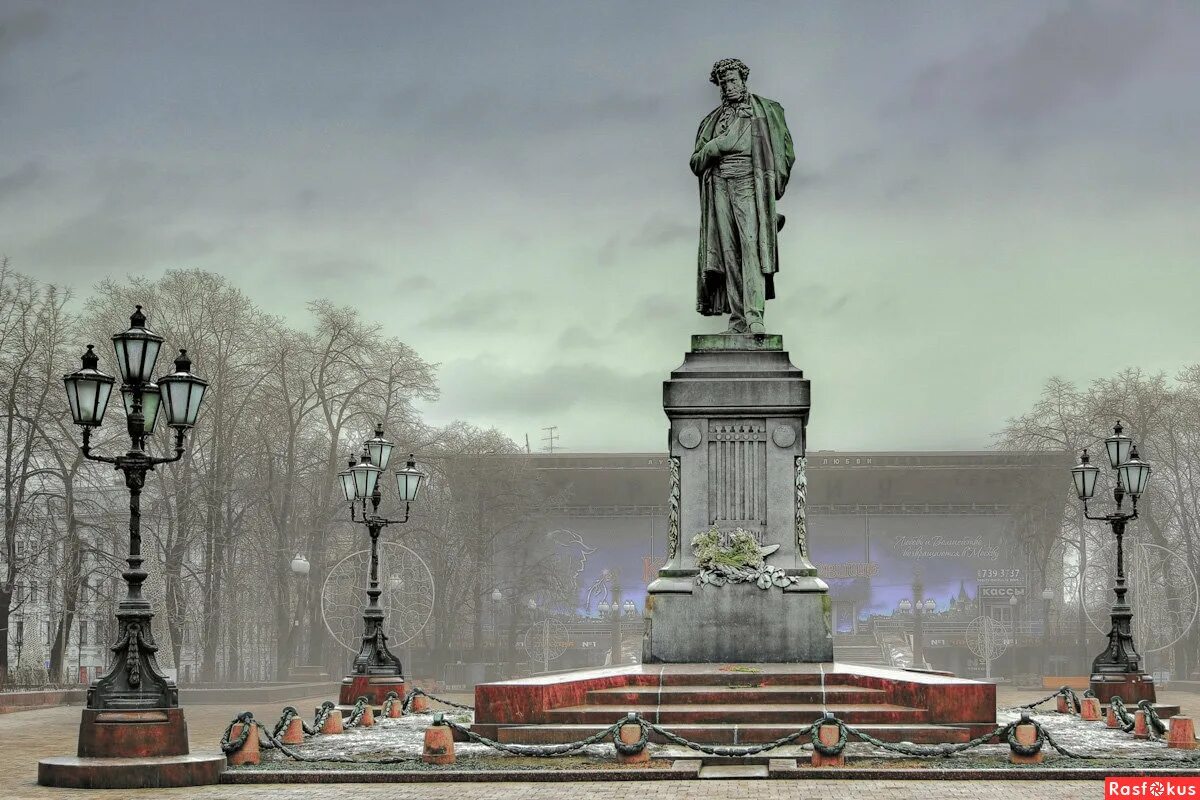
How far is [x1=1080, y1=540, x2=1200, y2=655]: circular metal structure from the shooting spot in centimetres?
4950

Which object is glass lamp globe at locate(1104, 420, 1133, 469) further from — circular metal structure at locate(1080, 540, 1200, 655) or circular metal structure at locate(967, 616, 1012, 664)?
circular metal structure at locate(967, 616, 1012, 664)

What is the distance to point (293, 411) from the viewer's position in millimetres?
54000

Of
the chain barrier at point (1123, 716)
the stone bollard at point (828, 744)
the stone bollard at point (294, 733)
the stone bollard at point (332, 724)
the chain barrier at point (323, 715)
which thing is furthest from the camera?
the stone bollard at point (332, 724)

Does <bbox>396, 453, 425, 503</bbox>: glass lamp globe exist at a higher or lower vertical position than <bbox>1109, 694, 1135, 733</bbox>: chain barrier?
higher

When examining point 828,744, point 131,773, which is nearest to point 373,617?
point 131,773

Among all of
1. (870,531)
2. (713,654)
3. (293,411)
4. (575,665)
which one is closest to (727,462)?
(713,654)

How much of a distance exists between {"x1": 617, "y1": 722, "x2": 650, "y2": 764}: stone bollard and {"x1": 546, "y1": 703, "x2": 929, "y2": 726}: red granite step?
1.61 meters

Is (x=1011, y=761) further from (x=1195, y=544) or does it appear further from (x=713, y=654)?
(x=1195, y=544)

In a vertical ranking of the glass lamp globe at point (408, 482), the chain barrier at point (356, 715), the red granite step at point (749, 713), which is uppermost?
the glass lamp globe at point (408, 482)

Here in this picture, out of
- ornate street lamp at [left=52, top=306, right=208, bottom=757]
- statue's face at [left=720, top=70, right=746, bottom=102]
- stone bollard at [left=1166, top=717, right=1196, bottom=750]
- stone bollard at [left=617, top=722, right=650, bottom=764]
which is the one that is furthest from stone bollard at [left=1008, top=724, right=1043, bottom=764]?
statue's face at [left=720, top=70, right=746, bottom=102]

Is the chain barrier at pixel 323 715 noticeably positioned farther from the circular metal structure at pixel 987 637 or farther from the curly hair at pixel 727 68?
the circular metal structure at pixel 987 637

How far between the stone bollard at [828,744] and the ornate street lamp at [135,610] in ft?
20.3

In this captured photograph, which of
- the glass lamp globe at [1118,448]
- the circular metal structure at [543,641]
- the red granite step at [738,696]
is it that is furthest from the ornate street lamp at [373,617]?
the circular metal structure at [543,641]

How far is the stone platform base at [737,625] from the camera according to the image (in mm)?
20344
